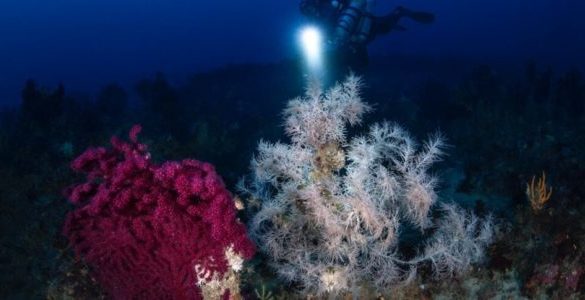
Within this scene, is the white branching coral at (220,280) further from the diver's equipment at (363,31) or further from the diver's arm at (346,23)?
the diver's equipment at (363,31)

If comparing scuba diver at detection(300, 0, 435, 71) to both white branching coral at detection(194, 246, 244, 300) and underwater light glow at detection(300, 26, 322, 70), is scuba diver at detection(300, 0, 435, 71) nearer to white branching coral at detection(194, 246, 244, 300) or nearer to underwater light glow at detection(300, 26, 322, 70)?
underwater light glow at detection(300, 26, 322, 70)

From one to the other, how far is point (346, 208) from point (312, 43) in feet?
26.8

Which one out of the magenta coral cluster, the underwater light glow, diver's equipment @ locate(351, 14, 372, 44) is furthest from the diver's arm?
the magenta coral cluster

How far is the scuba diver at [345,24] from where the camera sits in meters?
12.2

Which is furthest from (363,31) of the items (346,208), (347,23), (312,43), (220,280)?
(220,280)

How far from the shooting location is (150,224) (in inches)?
158

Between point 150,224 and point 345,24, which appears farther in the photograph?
point 345,24

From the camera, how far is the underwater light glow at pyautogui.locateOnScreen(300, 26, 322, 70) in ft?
39.5

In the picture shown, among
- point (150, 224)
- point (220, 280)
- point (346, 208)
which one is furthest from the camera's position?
point (346, 208)

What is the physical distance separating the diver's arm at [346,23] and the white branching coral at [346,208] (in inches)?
281

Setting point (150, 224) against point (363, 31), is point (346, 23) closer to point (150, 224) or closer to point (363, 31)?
point (363, 31)

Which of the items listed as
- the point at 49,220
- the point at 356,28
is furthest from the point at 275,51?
the point at 49,220

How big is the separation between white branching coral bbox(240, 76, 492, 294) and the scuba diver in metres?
7.17

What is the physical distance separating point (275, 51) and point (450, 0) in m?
95.3
